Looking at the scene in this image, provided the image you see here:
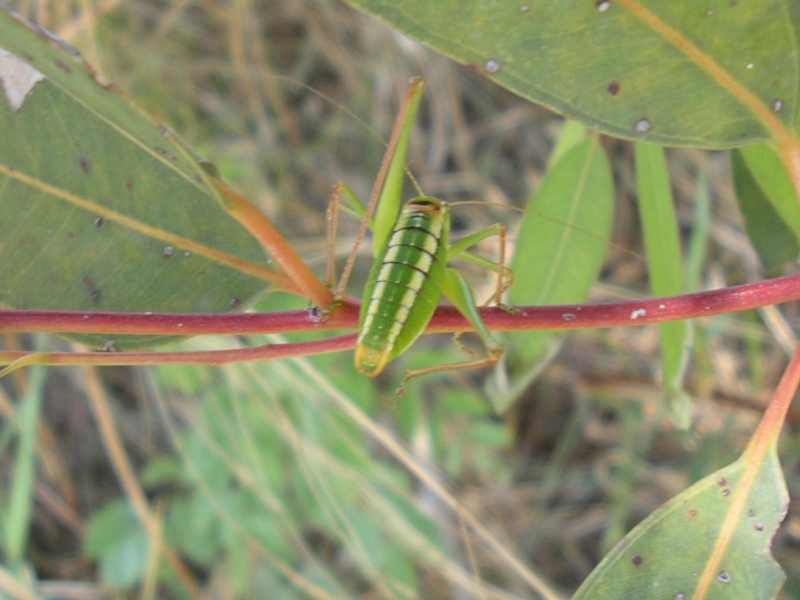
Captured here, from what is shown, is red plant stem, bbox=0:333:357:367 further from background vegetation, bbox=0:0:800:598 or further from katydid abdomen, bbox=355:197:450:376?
background vegetation, bbox=0:0:800:598

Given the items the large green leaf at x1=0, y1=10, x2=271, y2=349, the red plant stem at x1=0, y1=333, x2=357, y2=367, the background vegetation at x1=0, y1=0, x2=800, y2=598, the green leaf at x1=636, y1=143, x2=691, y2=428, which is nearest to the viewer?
the red plant stem at x1=0, y1=333, x2=357, y2=367

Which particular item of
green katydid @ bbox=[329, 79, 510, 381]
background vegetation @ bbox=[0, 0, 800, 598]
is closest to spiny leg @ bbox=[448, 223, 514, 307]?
green katydid @ bbox=[329, 79, 510, 381]

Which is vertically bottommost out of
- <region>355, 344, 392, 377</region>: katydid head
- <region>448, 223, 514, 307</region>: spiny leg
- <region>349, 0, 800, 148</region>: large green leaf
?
<region>355, 344, 392, 377</region>: katydid head

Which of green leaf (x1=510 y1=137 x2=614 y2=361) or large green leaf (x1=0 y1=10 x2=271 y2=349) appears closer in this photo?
large green leaf (x1=0 y1=10 x2=271 y2=349)

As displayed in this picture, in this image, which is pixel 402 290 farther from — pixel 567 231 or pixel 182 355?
pixel 567 231

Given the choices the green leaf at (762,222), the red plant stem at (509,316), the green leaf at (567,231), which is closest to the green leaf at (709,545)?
the red plant stem at (509,316)

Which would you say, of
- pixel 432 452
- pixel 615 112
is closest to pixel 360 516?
pixel 432 452
